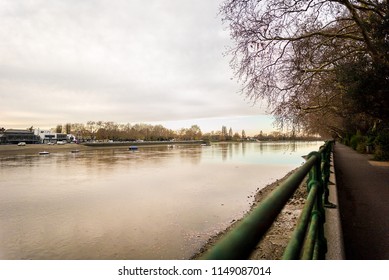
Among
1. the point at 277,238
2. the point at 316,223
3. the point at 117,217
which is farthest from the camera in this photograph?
the point at 117,217

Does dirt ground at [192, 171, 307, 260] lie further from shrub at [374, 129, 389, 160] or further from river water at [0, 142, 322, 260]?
shrub at [374, 129, 389, 160]

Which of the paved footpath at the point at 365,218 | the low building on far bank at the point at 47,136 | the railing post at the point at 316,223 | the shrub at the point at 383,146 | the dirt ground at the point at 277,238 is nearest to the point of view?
the railing post at the point at 316,223

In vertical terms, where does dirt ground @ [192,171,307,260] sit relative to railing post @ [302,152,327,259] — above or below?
below

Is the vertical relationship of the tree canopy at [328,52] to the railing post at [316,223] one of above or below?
above

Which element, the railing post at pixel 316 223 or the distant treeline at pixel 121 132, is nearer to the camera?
the railing post at pixel 316 223

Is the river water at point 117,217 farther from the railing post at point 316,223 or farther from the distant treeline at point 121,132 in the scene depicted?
the distant treeline at point 121,132

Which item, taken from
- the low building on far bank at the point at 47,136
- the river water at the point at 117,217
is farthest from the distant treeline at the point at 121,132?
the river water at the point at 117,217

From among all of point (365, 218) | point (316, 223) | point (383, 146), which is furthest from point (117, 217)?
point (383, 146)

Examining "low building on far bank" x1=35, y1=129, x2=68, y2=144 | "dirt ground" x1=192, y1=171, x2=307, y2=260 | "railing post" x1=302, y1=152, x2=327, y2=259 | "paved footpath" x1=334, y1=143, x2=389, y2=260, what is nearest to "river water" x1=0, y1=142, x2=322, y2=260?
"dirt ground" x1=192, y1=171, x2=307, y2=260

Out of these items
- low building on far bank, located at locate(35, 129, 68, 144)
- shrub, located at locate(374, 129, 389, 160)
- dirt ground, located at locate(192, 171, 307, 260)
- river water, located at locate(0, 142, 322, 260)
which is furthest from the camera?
low building on far bank, located at locate(35, 129, 68, 144)

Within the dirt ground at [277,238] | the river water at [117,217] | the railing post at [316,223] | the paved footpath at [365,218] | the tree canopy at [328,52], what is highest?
the tree canopy at [328,52]

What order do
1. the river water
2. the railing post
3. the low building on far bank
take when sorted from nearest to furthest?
1. the railing post
2. the river water
3. the low building on far bank

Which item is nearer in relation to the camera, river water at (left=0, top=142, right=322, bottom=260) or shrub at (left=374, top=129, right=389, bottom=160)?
river water at (left=0, top=142, right=322, bottom=260)

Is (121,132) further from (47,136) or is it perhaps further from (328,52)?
(328,52)
